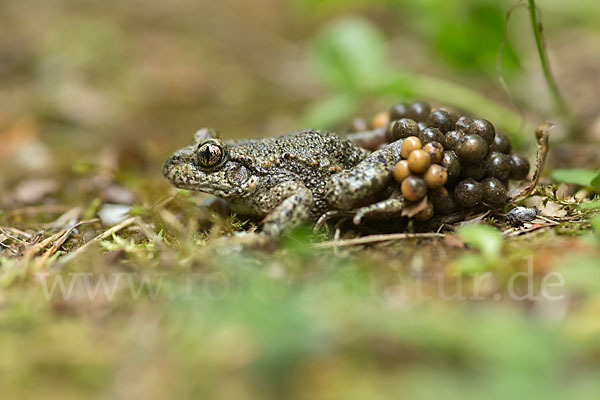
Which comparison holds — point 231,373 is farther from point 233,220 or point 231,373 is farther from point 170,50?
point 170,50

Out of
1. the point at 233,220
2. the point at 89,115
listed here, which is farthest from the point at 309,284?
the point at 89,115

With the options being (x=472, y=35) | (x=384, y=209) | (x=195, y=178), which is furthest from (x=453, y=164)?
(x=472, y=35)

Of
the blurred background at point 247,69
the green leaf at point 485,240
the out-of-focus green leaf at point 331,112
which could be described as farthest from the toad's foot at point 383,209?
the out-of-focus green leaf at point 331,112

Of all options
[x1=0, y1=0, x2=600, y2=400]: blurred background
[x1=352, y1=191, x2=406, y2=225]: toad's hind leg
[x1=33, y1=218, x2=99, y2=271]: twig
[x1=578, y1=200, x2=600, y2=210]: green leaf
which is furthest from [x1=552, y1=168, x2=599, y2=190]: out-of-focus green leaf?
[x1=33, y1=218, x2=99, y2=271]: twig

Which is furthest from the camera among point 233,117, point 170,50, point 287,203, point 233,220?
point 170,50

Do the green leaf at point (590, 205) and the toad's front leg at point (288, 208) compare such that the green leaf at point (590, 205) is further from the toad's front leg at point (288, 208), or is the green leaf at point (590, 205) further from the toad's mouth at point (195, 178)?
the toad's mouth at point (195, 178)

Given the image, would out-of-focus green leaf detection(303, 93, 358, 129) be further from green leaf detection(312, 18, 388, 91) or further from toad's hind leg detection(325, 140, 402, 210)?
toad's hind leg detection(325, 140, 402, 210)
